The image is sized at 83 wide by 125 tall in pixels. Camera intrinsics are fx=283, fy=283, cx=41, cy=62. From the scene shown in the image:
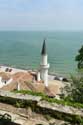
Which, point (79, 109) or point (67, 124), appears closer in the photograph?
point (67, 124)

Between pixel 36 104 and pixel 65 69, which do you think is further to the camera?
pixel 65 69

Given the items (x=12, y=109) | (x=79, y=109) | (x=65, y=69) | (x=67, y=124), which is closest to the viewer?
(x=67, y=124)

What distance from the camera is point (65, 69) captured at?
75375 millimetres

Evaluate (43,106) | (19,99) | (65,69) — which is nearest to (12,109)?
(19,99)

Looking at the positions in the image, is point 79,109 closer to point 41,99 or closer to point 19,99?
point 41,99

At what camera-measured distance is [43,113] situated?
606 cm

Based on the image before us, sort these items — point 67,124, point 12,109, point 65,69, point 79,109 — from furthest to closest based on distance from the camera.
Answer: point 65,69 < point 12,109 < point 79,109 < point 67,124

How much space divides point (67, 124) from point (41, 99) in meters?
1.22

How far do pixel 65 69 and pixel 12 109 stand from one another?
69.4 meters

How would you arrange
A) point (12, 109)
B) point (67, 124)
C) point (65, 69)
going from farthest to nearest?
point (65, 69)
point (12, 109)
point (67, 124)

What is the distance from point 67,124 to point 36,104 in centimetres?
107

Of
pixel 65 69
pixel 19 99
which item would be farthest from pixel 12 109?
pixel 65 69

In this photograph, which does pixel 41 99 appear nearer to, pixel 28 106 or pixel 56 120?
pixel 28 106

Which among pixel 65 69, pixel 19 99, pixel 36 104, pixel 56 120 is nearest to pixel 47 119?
pixel 56 120
